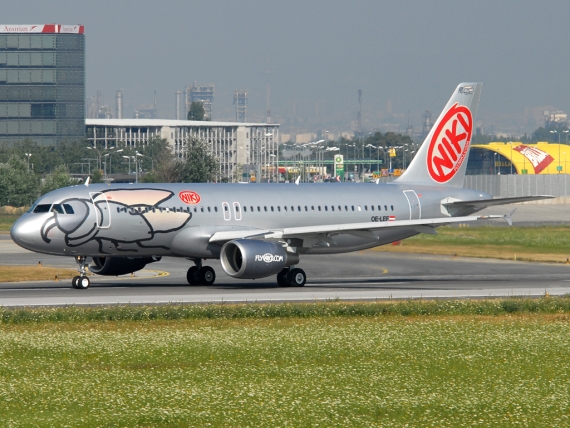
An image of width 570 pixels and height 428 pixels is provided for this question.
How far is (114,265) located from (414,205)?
601 inches

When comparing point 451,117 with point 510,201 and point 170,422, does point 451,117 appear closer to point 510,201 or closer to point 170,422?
point 510,201

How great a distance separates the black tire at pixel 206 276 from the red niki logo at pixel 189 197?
11.5 feet

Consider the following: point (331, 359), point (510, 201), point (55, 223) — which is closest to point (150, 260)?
point (55, 223)

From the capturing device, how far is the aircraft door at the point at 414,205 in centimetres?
4847

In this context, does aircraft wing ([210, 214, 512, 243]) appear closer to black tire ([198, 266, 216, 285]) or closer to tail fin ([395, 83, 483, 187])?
black tire ([198, 266, 216, 285])

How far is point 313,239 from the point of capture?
1679 inches

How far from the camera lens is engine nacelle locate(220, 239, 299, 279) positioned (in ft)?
130

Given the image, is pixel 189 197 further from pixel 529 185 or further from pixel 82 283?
pixel 529 185

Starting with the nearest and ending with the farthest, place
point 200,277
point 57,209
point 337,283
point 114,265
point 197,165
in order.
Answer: point 57,209 → point 114,265 → point 200,277 → point 337,283 → point 197,165

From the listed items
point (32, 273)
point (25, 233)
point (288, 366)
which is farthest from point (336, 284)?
point (288, 366)

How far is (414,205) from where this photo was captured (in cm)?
4859

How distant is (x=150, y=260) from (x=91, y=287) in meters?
3.10

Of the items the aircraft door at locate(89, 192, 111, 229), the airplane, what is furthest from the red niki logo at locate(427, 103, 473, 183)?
the aircraft door at locate(89, 192, 111, 229)

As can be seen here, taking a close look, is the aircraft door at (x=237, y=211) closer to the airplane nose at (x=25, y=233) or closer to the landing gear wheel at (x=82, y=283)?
the landing gear wheel at (x=82, y=283)
